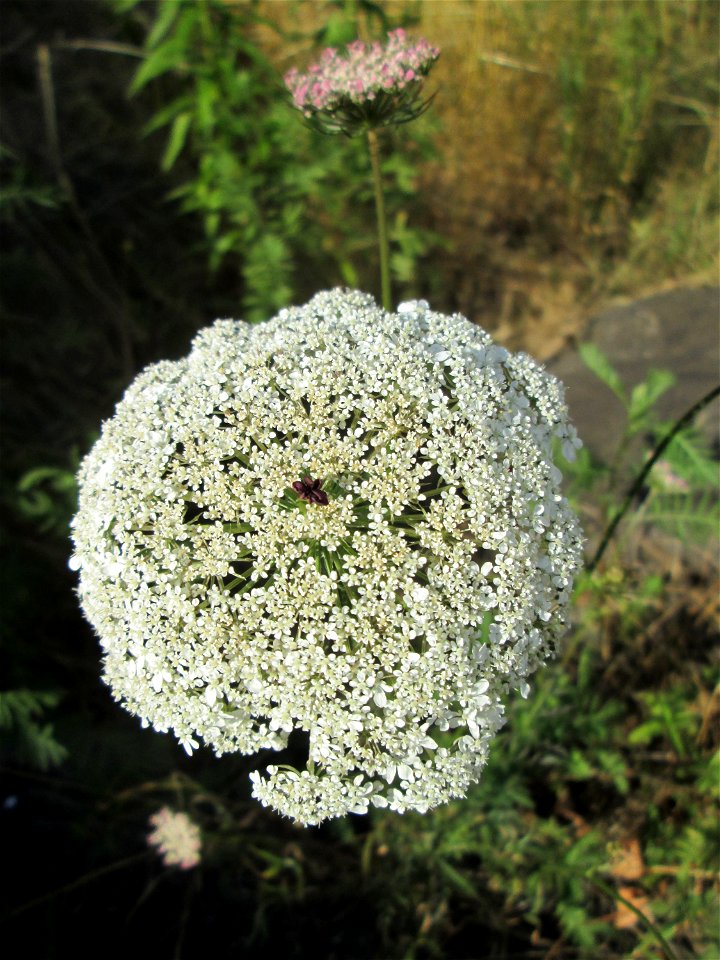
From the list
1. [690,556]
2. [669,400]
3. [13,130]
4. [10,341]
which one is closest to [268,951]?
[690,556]

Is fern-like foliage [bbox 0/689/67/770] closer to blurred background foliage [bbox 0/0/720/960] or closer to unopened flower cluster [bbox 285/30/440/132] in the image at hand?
blurred background foliage [bbox 0/0/720/960]

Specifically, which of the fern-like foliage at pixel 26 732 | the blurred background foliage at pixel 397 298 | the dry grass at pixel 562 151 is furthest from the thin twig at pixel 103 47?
the fern-like foliage at pixel 26 732

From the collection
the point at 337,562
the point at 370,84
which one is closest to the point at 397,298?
the point at 370,84

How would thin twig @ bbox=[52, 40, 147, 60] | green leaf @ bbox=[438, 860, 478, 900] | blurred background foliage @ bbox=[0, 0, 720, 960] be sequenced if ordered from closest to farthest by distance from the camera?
green leaf @ bbox=[438, 860, 478, 900]
blurred background foliage @ bbox=[0, 0, 720, 960]
thin twig @ bbox=[52, 40, 147, 60]

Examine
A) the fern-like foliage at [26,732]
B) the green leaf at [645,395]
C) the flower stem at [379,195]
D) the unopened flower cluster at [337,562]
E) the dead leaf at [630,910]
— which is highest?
the flower stem at [379,195]

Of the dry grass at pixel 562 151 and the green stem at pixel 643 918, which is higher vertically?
the dry grass at pixel 562 151

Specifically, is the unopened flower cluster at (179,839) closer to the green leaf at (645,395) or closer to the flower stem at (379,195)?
the flower stem at (379,195)

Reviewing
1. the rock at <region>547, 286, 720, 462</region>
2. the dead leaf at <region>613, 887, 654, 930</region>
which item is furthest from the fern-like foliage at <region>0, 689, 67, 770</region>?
the rock at <region>547, 286, 720, 462</region>

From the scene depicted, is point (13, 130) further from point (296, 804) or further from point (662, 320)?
point (296, 804)
